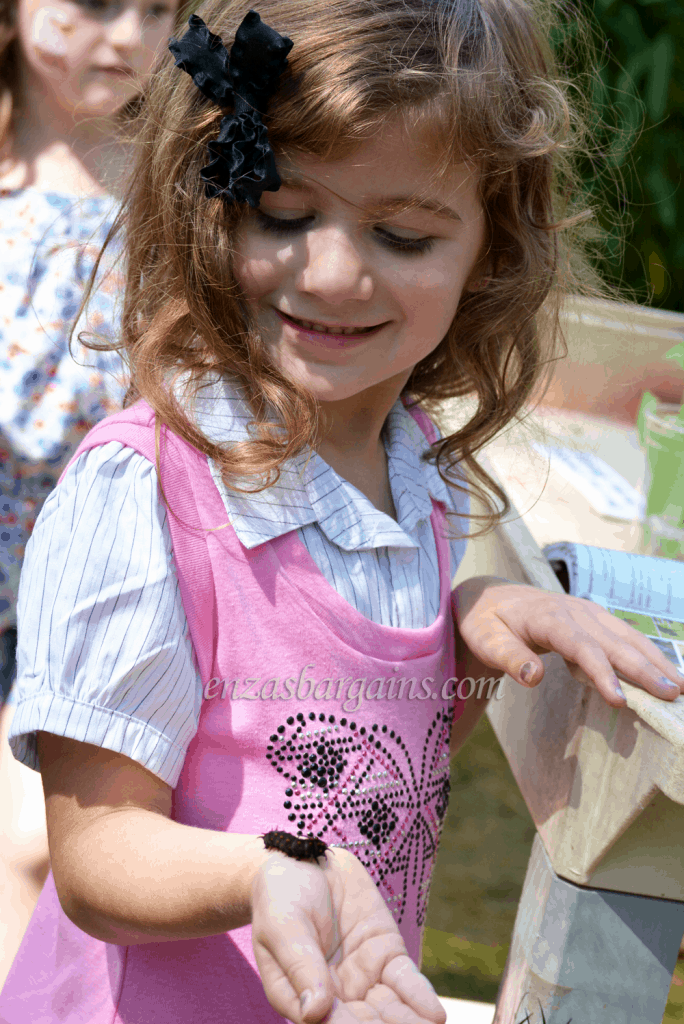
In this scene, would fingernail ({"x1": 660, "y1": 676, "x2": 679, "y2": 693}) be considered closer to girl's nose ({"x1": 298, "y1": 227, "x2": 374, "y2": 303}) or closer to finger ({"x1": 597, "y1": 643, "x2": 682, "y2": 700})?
finger ({"x1": 597, "y1": 643, "x2": 682, "y2": 700})

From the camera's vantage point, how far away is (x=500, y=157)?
774 mm

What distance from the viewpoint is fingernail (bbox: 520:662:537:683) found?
0.79 metres

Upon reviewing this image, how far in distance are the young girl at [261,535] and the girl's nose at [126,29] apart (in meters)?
0.44

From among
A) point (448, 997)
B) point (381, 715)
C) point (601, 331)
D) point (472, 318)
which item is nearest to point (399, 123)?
point (472, 318)

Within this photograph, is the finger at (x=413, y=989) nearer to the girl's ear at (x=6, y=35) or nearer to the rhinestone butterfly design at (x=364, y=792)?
the rhinestone butterfly design at (x=364, y=792)

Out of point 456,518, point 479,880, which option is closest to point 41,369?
point 456,518

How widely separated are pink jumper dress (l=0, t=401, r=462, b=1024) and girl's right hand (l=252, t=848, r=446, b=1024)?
19cm

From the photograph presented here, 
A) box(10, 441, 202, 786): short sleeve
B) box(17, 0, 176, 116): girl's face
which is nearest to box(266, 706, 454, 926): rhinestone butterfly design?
box(10, 441, 202, 786): short sleeve

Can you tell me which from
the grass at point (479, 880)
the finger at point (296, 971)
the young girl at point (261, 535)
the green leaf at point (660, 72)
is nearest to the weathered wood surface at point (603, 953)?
the young girl at point (261, 535)

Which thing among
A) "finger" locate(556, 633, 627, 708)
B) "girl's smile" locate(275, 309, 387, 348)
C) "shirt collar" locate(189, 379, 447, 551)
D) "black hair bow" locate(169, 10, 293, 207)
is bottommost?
"finger" locate(556, 633, 627, 708)

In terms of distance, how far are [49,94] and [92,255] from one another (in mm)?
278

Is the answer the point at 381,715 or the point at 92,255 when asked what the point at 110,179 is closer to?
the point at 92,255

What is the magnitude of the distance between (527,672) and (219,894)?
34 cm

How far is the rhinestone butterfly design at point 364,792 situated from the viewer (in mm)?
734
